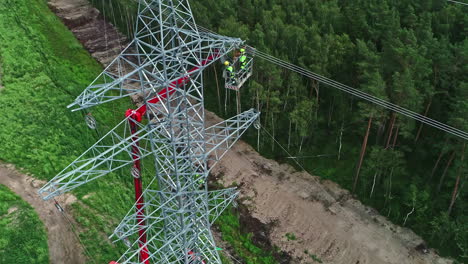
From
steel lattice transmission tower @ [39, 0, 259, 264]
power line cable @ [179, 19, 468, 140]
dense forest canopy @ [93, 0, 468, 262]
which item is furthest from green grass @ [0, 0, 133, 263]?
power line cable @ [179, 19, 468, 140]

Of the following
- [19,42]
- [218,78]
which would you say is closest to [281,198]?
[218,78]

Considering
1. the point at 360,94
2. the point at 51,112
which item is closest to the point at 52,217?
the point at 51,112

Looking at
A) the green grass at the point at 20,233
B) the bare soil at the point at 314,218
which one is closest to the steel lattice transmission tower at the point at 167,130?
the bare soil at the point at 314,218

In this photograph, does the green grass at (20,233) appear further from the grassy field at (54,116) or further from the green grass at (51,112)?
the green grass at (51,112)

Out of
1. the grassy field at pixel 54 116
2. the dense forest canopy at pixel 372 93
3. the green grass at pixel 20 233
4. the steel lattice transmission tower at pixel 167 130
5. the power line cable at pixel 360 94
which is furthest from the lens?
the grassy field at pixel 54 116

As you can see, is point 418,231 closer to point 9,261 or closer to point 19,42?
point 9,261

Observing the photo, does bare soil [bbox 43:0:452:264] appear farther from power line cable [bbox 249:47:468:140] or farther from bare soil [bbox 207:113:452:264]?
power line cable [bbox 249:47:468:140]
